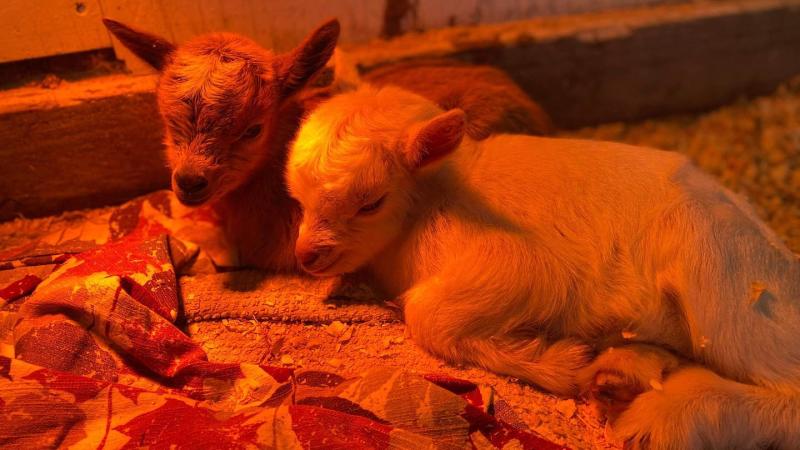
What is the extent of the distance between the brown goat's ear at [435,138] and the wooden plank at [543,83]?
163cm

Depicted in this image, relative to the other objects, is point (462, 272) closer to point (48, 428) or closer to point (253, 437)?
point (253, 437)

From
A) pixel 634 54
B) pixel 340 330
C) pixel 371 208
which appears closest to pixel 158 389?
pixel 340 330

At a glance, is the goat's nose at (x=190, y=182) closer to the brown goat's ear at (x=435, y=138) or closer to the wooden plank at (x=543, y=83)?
the brown goat's ear at (x=435, y=138)

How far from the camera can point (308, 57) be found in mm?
2910

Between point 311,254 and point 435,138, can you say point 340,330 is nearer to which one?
point 311,254

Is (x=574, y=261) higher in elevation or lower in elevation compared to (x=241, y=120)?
lower

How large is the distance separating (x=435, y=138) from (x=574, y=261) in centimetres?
82

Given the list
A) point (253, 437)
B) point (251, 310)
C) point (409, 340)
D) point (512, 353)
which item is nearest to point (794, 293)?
point (512, 353)

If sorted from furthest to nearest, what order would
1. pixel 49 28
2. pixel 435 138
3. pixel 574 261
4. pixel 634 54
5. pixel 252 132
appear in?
pixel 634 54, pixel 49 28, pixel 252 132, pixel 574 261, pixel 435 138

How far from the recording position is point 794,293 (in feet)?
8.32

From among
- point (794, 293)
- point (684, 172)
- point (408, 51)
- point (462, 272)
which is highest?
point (408, 51)

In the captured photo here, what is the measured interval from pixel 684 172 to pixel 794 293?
69 centimetres

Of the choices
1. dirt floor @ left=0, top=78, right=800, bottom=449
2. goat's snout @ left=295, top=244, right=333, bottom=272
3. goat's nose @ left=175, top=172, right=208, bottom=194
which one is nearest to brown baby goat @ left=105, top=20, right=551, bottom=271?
goat's nose @ left=175, top=172, right=208, bottom=194

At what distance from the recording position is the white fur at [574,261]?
2404mm
